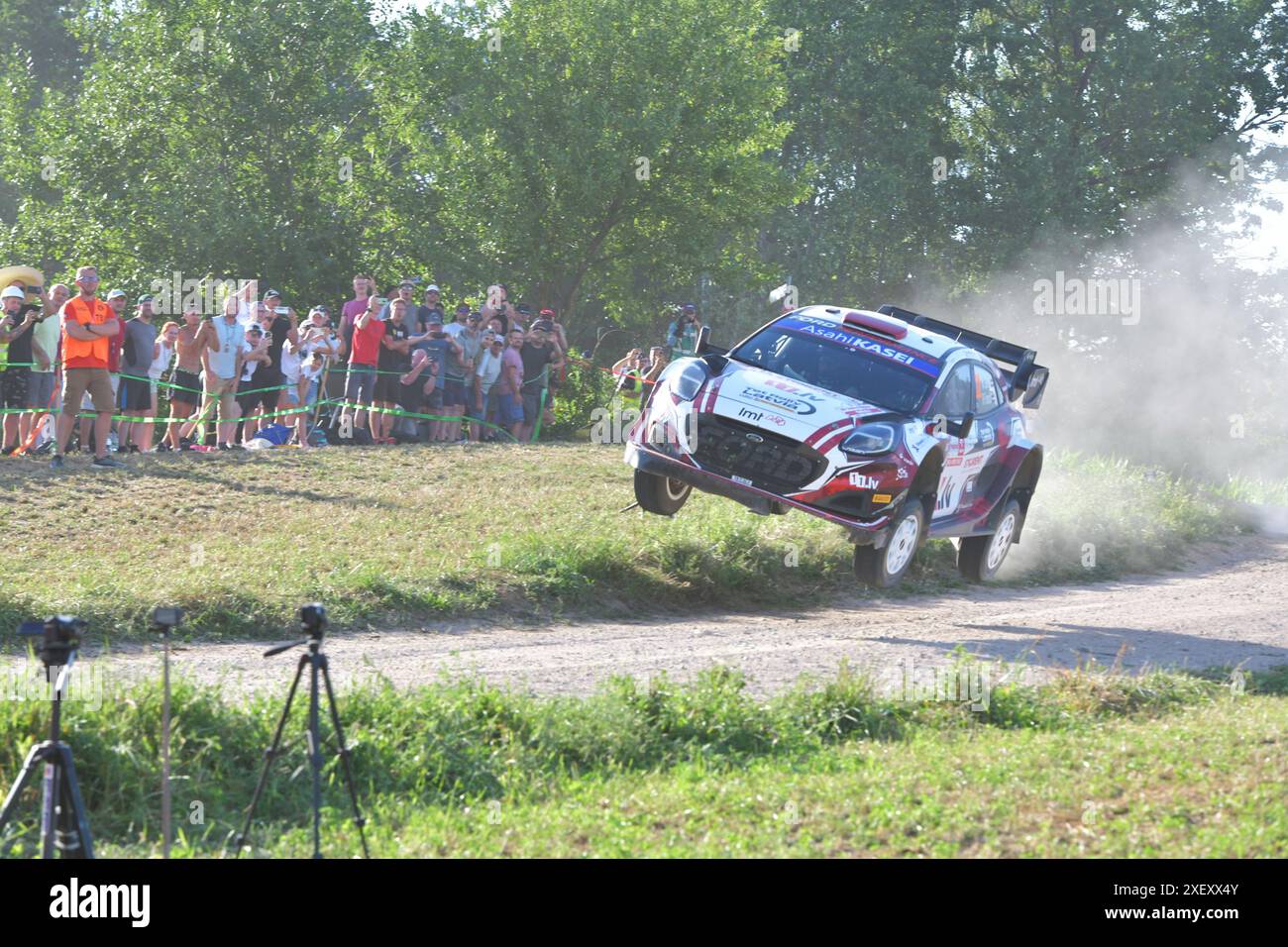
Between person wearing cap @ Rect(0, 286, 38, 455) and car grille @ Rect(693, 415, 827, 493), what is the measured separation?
8815 mm

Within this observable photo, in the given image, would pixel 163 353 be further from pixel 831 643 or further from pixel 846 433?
pixel 846 433

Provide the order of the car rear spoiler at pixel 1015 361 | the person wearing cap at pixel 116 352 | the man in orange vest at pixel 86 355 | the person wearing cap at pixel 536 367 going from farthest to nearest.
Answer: the person wearing cap at pixel 536 367 < the person wearing cap at pixel 116 352 < the man in orange vest at pixel 86 355 < the car rear spoiler at pixel 1015 361

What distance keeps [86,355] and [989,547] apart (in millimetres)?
9638

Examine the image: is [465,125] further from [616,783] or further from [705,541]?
[616,783]

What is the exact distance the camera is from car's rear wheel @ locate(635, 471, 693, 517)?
46.5 ft

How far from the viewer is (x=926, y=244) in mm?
50000

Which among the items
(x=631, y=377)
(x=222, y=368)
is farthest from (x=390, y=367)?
(x=631, y=377)

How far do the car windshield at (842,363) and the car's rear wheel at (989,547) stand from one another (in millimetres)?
2238

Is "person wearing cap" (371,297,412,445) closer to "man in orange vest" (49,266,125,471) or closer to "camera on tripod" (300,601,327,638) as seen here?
"man in orange vest" (49,266,125,471)

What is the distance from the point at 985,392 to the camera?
49.8ft

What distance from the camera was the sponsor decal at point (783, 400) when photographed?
13195mm

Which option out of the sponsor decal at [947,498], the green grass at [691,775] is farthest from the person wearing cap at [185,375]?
the green grass at [691,775]

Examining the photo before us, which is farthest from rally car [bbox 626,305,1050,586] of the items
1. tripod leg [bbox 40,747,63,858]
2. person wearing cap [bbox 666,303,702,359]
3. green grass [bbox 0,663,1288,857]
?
person wearing cap [bbox 666,303,702,359]

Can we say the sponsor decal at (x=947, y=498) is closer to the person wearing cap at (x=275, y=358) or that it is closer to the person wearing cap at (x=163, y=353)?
the person wearing cap at (x=275, y=358)
